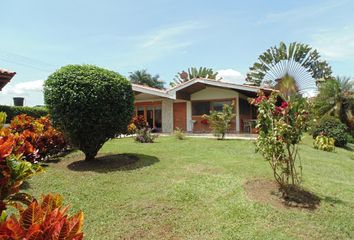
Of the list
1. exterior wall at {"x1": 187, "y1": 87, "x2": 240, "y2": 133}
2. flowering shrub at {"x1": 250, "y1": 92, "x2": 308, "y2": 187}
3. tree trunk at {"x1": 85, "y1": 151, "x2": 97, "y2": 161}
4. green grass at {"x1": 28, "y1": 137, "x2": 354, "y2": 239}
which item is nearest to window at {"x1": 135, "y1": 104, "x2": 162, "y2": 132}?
exterior wall at {"x1": 187, "y1": 87, "x2": 240, "y2": 133}

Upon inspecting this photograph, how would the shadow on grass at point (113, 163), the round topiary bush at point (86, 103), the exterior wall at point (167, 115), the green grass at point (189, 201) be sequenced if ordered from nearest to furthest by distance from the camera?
1. the green grass at point (189, 201)
2. the round topiary bush at point (86, 103)
3. the shadow on grass at point (113, 163)
4. the exterior wall at point (167, 115)

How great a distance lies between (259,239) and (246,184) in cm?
238

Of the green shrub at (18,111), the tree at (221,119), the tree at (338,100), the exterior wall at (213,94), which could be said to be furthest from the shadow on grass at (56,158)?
the tree at (338,100)

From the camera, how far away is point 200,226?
5.22 meters

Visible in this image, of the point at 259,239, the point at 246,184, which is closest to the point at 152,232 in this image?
the point at 259,239

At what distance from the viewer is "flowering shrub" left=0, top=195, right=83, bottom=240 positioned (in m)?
1.60

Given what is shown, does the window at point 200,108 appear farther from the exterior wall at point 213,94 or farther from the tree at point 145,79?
the tree at point 145,79

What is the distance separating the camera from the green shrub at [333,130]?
1833 centimetres

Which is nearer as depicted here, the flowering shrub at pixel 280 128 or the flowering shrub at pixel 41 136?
the flowering shrub at pixel 280 128

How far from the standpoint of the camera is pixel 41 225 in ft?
5.54

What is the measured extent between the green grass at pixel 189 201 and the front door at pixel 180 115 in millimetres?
13279

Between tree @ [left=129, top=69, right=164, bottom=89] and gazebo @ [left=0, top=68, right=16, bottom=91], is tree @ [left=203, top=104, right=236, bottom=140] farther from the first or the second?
tree @ [left=129, top=69, right=164, bottom=89]

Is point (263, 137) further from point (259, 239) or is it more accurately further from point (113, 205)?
point (113, 205)

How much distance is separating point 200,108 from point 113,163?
46.2ft
